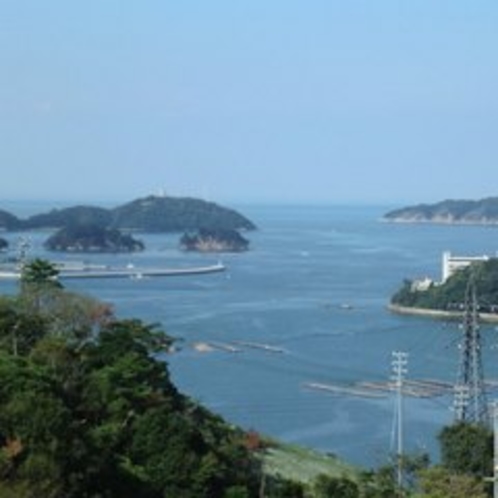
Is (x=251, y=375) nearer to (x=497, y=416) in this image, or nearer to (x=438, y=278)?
(x=497, y=416)

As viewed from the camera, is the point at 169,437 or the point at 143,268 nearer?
the point at 169,437

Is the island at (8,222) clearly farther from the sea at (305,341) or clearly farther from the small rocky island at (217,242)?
the sea at (305,341)

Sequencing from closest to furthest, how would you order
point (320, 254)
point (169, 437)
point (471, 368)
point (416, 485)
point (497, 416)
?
1. point (497, 416)
2. point (169, 437)
3. point (416, 485)
4. point (471, 368)
5. point (320, 254)

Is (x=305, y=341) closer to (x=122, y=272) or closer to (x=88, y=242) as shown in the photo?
(x=122, y=272)

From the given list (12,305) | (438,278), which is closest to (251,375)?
(12,305)

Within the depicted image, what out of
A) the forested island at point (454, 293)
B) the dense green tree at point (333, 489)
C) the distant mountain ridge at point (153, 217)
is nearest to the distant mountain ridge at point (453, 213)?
the distant mountain ridge at point (153, 217)

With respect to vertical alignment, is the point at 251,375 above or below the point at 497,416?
below
